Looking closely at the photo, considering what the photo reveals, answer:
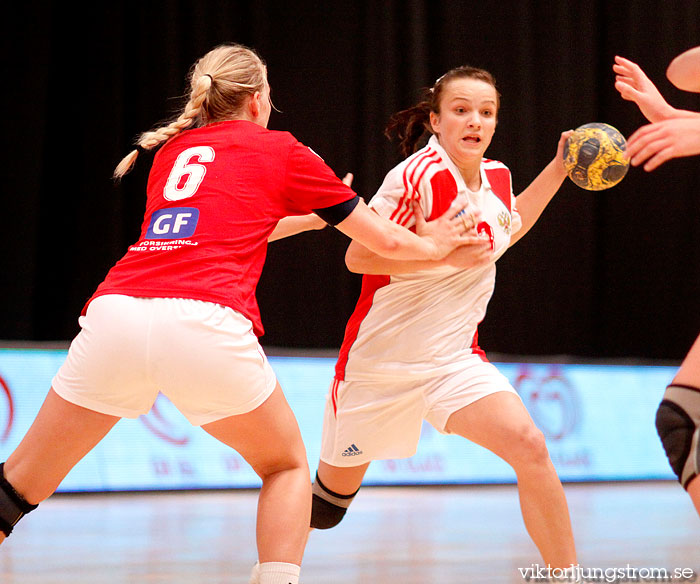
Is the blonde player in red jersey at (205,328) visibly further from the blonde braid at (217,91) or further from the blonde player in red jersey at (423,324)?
the blonde player in red jersey at (423,324)

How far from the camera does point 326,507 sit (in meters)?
3.23

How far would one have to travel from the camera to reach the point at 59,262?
686 centimetres

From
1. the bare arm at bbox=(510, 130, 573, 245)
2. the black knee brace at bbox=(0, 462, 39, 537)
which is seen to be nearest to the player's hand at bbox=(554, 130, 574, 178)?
the bare arm at bbox=(510, 130, 573, 245)

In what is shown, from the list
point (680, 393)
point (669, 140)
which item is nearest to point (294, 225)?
point (669, 140)

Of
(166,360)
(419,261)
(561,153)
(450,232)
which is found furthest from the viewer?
(561,153)

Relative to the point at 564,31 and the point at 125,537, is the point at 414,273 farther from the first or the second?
the point at 564,31

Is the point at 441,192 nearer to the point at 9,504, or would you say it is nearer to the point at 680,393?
the point at 680,393

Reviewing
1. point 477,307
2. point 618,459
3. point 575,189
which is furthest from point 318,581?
point 575,189

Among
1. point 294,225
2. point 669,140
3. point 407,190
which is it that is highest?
point 669,140

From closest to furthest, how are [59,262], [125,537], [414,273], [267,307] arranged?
[414,273]
[125,537]
[59,262]
[267,307]

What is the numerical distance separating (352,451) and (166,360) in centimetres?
107

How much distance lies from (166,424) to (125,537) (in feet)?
5.53

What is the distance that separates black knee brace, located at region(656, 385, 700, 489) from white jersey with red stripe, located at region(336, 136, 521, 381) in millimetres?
1009

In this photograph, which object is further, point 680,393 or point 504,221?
point 504,221
